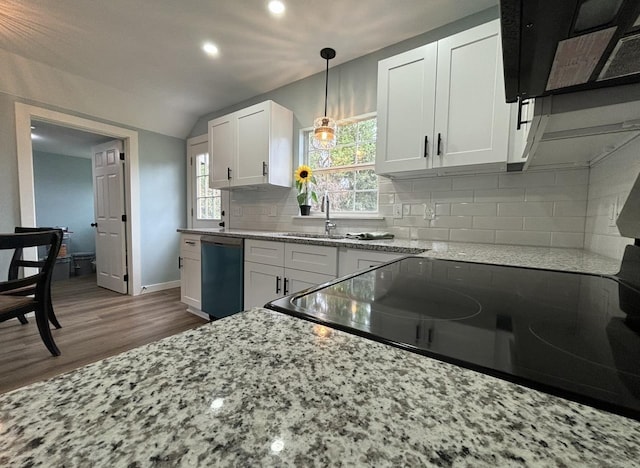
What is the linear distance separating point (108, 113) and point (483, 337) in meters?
4.54

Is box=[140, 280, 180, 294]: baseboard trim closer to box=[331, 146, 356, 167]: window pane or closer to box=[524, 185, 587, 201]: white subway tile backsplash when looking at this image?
box=[331, 146, 356, 167]: window pane

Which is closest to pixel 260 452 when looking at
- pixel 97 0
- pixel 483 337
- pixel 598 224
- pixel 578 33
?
pixel 483 337

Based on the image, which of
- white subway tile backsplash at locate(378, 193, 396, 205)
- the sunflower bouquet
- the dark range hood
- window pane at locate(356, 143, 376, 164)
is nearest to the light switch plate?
white subway tile backsplash at locate(378, 193, 396, 205)

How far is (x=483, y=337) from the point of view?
0.43 meters

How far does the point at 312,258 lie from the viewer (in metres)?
1.96

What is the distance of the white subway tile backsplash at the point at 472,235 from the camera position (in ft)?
6.23

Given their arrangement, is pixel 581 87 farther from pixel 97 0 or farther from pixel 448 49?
pixel 97 0

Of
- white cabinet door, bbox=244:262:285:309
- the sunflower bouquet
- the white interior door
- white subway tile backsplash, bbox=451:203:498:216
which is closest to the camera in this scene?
white subway tile backsplash, bbox=451:203:498:216

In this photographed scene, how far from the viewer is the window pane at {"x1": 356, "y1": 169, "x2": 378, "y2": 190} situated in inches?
99.3

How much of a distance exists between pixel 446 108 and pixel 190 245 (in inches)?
107

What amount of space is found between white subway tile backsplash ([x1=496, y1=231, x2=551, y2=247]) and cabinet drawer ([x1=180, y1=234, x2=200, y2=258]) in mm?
2727

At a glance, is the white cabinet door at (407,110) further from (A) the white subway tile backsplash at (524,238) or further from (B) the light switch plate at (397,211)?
(A) the white subway tile backsplash at (524,238)

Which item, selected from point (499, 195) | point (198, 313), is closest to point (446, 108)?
point (499, 195)

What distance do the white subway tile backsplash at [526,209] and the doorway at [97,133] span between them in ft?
14.2
